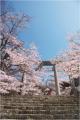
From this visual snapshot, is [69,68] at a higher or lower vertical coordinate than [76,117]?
higher

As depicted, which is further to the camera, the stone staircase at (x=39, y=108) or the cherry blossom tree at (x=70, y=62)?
the cherry blossom tree at (x=70, y=62)

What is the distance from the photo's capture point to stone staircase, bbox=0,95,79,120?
11.3 meters

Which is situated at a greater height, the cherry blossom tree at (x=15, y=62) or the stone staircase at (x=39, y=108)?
the cherry blossom tree at (x=15, y=62)

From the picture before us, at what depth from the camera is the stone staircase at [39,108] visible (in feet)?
37.0

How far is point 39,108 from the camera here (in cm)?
1229

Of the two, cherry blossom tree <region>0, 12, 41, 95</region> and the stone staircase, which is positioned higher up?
cherry blossom tree <region>0, 12, 41, 95</region>

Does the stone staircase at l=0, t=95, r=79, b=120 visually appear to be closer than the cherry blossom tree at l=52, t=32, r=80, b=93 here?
Yes

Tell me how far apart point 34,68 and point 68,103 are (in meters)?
7.62

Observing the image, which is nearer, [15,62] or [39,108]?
[39,108]

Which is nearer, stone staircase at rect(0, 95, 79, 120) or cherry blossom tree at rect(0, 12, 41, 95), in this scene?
stone staircase at rect(0, 95, 79, 120)

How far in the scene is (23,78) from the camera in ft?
62.9

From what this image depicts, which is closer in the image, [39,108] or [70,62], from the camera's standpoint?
[39,108]

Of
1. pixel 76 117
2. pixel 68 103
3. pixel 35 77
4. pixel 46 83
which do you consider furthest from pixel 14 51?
pixel 76 117

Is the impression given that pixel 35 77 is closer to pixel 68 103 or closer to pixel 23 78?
pixel 23 78
